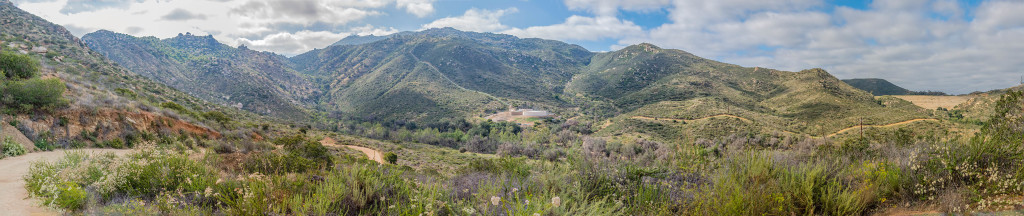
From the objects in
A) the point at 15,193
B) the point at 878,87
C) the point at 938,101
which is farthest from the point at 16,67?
the point at 878,87

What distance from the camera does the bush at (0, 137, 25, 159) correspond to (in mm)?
7770

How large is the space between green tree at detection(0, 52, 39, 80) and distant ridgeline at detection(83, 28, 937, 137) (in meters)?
47.1

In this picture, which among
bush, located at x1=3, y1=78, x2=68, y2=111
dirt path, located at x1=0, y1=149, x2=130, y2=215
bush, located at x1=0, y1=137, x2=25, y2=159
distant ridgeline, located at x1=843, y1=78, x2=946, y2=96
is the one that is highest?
distant ridgeline, located at x1=843, y1=78, x2=946, y2=96

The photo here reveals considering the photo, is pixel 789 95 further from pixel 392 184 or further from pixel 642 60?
pixel 392 184

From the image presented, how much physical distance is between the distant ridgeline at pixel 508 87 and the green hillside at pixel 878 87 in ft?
3.09

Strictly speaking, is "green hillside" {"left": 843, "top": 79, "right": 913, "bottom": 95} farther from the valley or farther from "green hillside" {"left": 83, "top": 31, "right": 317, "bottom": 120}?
"green hillside" {"left": 83, "top": 31, "right": 317, "bottom": 120}

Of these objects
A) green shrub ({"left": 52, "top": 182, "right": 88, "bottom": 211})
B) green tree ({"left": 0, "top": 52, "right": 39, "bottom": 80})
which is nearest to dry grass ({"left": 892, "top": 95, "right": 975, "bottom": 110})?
green shrub ({"left": 52, "top": 182, "right": 88, "bottom": 211})

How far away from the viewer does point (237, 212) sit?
3.30m

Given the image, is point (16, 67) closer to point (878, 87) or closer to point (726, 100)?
point (726, 100)

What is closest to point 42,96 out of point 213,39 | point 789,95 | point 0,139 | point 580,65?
point 0,139

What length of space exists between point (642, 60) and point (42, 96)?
104m

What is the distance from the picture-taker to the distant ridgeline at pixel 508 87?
4903 cm

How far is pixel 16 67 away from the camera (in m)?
13.0

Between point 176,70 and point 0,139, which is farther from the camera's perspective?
point 176,70
